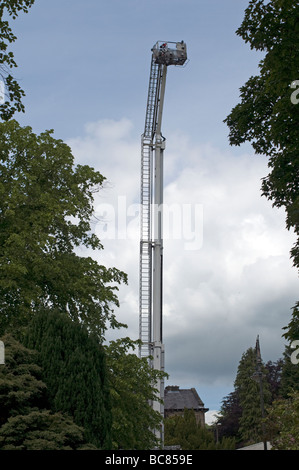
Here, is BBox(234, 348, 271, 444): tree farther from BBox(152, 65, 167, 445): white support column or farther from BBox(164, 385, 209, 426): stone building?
BBox(152, 65, 167, 445): white support column

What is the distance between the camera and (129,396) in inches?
844

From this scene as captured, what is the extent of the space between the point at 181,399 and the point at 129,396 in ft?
247

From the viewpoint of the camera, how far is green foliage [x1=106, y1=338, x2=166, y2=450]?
2036cm

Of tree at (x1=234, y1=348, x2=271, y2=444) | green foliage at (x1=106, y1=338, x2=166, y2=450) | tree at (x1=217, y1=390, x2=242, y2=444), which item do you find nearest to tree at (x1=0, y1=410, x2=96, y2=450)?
green foliage at (x1=106, y1=338, x2=166, y2=450)

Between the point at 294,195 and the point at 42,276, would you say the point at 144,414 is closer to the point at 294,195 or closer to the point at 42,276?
the point at 42,276

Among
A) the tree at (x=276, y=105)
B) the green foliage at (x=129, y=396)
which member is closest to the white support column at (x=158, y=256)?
the green foliage at (x=129, y=396)

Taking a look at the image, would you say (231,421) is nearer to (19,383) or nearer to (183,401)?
(183,401)

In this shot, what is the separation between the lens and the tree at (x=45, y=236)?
20.5 meters

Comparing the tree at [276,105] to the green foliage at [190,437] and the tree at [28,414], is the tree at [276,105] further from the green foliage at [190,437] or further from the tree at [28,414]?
the green foliage at [190,437]

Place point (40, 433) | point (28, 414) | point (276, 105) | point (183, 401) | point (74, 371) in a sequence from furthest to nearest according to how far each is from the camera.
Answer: point (183, 401), point (276, 105), point (74, 371), point (28, 414), point (40, 433)

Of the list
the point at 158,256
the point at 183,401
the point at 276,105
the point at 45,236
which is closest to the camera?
the point at 276,105

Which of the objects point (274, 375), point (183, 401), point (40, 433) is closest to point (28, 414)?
point (40, 433)

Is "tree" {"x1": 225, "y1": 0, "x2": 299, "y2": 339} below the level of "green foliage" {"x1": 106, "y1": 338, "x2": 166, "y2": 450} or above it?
above

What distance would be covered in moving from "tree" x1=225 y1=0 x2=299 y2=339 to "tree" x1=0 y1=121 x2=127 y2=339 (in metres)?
7.43
